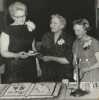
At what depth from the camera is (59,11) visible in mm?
1959

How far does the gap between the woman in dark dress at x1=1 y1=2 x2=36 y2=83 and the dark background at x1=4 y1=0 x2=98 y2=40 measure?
53 millimetres

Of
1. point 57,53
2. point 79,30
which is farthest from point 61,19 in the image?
point 57,53

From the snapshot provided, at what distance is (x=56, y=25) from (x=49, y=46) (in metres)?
0.18

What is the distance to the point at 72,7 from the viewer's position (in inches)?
76.6

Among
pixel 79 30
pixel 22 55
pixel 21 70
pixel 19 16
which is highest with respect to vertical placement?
pixel 19 16

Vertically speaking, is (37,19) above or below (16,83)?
above

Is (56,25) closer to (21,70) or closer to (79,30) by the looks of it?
(79,30)

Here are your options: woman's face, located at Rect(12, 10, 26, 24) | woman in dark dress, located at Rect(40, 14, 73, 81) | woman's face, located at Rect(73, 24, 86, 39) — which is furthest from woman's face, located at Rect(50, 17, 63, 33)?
woman's face, located at Rect(12, 10, 26, 24)

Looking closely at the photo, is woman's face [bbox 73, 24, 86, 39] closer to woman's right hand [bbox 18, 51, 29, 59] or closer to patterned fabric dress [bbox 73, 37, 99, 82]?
patterned fabric dress [bbox 73, 37, 99, 82]

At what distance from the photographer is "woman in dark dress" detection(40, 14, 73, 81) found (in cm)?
199

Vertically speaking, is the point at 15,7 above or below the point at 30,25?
above

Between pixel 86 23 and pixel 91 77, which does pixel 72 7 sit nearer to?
pixel 86 23

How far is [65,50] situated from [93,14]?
354 mm

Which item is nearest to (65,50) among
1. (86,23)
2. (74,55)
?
(74,55)
